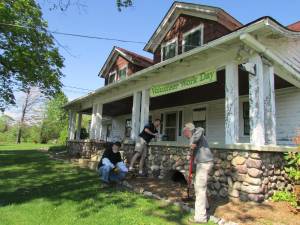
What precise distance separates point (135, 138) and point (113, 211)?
5.59 meters

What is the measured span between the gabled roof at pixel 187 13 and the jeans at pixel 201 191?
25.3ft

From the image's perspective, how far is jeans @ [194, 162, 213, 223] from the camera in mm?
4852

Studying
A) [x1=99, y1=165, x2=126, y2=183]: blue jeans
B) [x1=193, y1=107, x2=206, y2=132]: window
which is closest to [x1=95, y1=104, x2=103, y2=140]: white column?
[x1=193, y1=107, x2=206, y2=132]: window

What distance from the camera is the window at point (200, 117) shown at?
13.4 m

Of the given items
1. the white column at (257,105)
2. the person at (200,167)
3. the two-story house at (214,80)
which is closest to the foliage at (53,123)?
the two-story house at (214,80)

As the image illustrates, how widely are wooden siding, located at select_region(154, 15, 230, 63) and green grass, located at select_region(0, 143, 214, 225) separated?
7145 millimetres

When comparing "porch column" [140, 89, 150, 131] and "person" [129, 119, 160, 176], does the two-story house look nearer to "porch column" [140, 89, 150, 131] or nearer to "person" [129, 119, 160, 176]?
"porch column" [140, 89, 150, 131]

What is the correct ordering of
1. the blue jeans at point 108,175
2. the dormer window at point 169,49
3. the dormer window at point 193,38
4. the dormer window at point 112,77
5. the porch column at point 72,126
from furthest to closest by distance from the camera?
1. the porch column at point 72,126
2. the dormer window at point 112,77
3. the dormer window at point 169,49
4. the dormer window at point 193,38
5. the blue jeans at point 108,175

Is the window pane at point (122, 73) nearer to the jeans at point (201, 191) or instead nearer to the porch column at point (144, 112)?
the porch column at point (144, 112)

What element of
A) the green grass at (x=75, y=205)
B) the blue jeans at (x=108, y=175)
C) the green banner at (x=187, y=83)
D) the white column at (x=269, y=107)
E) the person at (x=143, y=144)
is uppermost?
the green banner at (x=187, y=83)

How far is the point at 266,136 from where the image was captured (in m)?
7.13

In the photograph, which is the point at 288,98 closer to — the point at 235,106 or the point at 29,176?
the point at 235,106

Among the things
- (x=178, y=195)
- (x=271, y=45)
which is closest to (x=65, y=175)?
(x=178, y=195)

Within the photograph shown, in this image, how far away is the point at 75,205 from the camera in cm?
568
